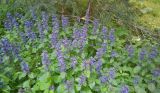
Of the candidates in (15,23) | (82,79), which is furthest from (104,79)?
(15,23)

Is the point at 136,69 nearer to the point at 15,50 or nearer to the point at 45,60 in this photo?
the point at 45,60

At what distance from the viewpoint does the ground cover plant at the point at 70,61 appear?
371cm

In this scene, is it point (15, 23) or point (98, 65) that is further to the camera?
point (15, 23)

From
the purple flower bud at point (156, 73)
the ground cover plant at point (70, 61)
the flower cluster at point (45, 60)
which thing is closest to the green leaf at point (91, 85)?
the ground cover plant at point (70, 61)

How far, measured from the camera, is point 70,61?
3.89 m

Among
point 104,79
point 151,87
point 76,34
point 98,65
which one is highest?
point 76,34

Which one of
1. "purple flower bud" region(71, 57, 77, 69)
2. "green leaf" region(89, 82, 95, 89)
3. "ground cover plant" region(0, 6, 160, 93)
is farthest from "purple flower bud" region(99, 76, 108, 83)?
"purple flower bud" region(71, 57, 77, 69)

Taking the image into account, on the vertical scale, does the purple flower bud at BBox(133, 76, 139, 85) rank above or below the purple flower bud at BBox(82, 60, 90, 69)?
below

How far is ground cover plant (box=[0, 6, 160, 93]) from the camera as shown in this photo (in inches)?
146

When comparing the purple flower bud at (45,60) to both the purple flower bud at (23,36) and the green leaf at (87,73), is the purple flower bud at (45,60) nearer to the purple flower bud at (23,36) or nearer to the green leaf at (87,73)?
the green leaf at (87,73)

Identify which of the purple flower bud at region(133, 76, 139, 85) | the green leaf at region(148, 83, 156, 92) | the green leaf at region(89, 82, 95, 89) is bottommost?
the green leaf at region(148, 83, 156, 92)

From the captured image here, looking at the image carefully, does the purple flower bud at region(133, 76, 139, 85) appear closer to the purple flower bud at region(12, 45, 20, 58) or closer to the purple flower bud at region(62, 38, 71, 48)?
the purple flower bud at region(62, 38, 71, 48)

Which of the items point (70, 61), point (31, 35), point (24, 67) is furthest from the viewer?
point (31, 35)

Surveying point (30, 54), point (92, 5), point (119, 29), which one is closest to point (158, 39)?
point (119, 29)
